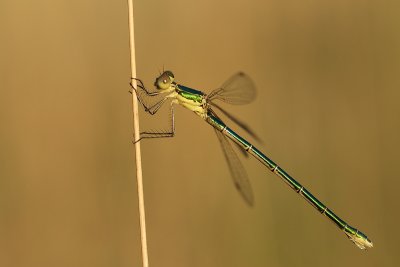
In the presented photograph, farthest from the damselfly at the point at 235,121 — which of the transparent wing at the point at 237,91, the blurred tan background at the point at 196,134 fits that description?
the blurred tan background at the point at 196,134

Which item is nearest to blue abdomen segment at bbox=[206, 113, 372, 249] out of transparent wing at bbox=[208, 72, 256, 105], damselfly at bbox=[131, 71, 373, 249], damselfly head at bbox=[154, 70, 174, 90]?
damselfly at bbox=[131, 71, 373, 249]

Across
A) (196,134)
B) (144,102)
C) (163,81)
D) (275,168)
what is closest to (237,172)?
(275,168)

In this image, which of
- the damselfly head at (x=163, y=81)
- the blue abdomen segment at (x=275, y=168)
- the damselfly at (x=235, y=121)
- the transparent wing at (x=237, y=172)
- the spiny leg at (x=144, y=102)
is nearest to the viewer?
the spiny leg at (x=144, y=102)

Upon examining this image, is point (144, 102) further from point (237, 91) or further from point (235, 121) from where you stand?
point (235, 121)

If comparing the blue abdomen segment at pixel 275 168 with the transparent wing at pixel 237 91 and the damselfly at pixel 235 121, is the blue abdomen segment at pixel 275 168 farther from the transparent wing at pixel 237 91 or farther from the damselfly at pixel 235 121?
the transparent wing at pixel 237 91

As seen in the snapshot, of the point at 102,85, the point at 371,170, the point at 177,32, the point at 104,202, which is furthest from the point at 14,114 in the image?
the point at 371,170

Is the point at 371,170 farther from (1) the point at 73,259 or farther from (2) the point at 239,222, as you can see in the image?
(1) the point at 73,259
